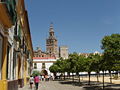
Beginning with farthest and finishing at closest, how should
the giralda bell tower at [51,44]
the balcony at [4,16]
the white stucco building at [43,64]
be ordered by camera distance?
the giralda bell tower at [51,44] → the white stucco building at [43,64] → the balcony at [4,16]

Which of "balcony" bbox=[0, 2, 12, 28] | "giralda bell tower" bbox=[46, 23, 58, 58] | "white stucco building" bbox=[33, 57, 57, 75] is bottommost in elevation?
"white stucco building" bbox=[33, 57, 57, 75]

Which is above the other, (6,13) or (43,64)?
(6,13)

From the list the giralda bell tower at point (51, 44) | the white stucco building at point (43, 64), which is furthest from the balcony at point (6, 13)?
the giralda bell tower at point (51, 44)

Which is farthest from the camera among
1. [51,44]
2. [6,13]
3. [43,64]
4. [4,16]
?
[51,44]

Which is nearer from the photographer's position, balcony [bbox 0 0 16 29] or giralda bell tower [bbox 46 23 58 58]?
balcony [bbox 0 0 16 29]

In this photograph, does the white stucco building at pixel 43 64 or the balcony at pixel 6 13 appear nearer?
the balcony at pixel 6 13

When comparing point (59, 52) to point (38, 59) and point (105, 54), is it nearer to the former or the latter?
point (38, 59)

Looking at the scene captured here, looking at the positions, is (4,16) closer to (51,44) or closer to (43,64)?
(43,64)

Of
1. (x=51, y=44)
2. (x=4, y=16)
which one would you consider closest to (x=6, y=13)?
(x=4, y=16)

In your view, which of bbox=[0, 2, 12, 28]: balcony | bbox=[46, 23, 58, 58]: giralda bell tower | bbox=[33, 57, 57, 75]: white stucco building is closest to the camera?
bbox=[0, 2, 12, 28]: balcony

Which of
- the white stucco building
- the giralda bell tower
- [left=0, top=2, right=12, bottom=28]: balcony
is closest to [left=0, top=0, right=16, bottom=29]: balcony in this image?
[left=0, top=2, right=12, bottom=28]: balcony

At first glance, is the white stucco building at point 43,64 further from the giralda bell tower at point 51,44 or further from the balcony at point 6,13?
the giralda bell tower at point 51,44

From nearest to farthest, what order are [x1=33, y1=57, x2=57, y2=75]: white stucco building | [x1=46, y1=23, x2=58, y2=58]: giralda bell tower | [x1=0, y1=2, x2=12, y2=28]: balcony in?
[x1=0, y1=2, x2=12, y2=28]: balcony < [x1=33, y1=57, x2=57, y2=75]: white stucco building < [x1=46, y1=23, x2=58, y2=58]: giralda bell tower

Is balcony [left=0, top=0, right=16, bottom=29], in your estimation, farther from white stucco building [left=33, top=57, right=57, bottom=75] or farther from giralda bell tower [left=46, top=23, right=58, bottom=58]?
giralda bell tower [left=46, top=23, right=58, bottom=58]
